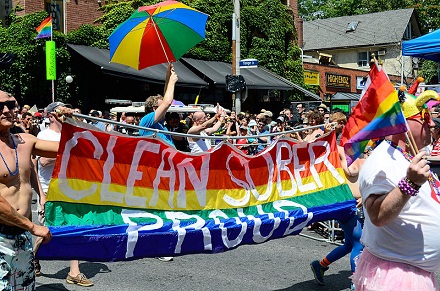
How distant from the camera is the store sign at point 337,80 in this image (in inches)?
1571

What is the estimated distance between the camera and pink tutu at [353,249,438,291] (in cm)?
325

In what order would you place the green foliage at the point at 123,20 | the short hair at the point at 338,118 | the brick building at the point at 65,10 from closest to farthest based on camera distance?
the short hair at the point at 338,118, the green foliage at the point at 123,20, the brick building at the point at 65,10

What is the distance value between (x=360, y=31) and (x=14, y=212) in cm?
5542

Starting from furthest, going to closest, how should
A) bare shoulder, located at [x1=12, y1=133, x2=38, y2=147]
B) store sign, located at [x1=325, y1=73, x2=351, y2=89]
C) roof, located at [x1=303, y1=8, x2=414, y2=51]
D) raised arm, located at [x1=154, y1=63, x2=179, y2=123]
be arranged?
roof, located at [x1=303, y1=8, x2=414, y2=51] → store sign, located at [x1=325, y1=73, x2=351, y2=89] → raised arm, located at [x1=154, y1=63, x2=179, y2=123] → bare shoulder, located at [x1=12, y1=133, x2=38, y2=147]

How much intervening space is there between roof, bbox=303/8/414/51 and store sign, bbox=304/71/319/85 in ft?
57.9

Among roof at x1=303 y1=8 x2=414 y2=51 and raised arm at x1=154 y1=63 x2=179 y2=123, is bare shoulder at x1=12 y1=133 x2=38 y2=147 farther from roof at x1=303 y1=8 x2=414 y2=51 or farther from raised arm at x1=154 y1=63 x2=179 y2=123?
roof at x1=303 y1=8 x2=414 y2=51

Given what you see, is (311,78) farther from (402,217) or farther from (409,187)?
(409,187)

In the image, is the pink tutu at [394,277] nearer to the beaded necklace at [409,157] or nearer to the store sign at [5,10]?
the beaded necklace at [409,157]

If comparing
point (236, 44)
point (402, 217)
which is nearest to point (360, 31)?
point (236, 44)

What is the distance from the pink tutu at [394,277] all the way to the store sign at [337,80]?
37042 mm

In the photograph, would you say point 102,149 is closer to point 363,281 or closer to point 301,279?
point 363,281

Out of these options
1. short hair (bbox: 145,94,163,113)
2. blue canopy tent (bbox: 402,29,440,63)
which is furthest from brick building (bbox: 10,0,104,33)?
short hair (bbox: 145,94,163,113)

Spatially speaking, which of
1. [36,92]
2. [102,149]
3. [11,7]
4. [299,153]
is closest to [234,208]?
[299,153]

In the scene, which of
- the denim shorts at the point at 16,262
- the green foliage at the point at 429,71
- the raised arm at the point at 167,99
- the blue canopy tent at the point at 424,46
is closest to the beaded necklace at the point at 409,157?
the denim shorts at the point at 16,262
